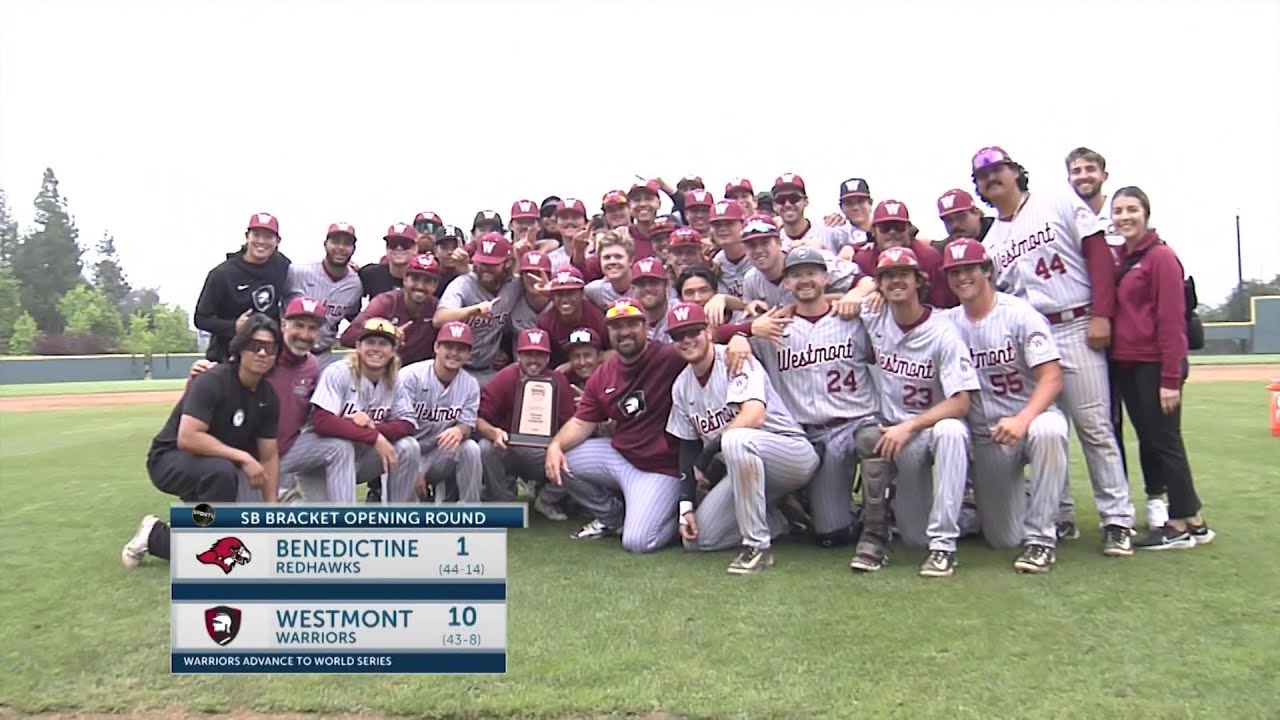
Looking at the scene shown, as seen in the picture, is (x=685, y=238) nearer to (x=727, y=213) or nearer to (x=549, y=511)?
(x=727, y=213)

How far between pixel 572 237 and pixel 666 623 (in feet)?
14.2

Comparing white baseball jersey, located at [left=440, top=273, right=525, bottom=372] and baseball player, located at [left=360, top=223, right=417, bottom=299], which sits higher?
baseball player, located at [left=360, top=223, right=417, bottom=299]

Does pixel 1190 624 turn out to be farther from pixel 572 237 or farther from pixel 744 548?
pixel 572 237

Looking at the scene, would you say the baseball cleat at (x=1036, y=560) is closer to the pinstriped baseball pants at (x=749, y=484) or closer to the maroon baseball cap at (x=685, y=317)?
the pinstriped baseball pants at (x=749, y=484)

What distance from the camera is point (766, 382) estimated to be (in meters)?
5.18

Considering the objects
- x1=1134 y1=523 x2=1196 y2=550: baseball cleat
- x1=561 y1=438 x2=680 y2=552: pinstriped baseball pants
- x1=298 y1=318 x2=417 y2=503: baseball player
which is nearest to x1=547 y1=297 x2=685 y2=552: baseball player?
x1=561 y1=438 x2=680 y2=552: pinstriped baseball pants

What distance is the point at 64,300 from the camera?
7250 cm

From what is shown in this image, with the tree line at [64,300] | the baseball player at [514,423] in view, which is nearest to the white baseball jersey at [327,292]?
the baseball player at [514,423]

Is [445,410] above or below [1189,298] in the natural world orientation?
below

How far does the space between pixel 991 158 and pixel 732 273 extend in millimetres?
2077

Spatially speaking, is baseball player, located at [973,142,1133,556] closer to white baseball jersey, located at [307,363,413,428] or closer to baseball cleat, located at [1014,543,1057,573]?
baseball cleat, located at [1014,543,1057,573]

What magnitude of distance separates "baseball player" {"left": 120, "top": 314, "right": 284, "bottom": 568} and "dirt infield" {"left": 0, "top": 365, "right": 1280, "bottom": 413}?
1766 centimetres

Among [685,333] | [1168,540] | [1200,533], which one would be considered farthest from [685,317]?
[1200,533]

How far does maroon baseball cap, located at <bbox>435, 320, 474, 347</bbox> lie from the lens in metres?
5.92
